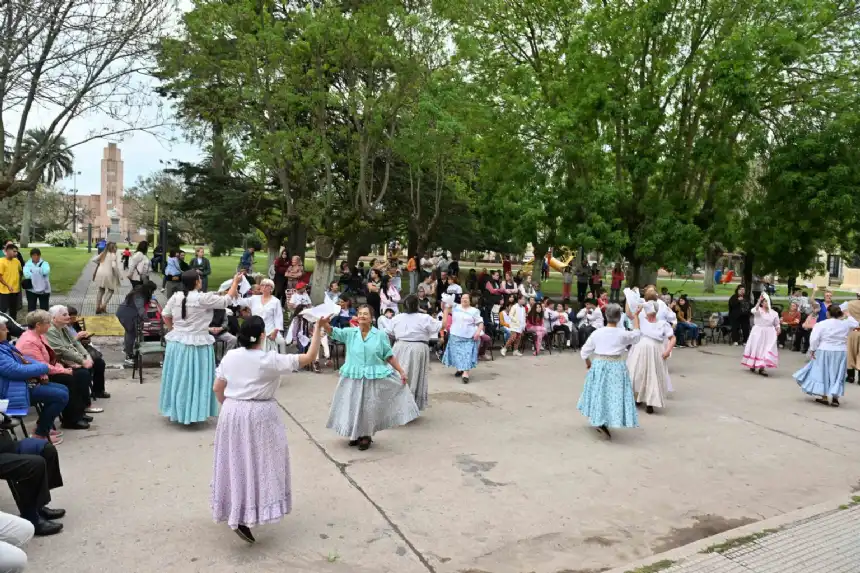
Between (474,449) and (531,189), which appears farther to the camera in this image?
(531,189)

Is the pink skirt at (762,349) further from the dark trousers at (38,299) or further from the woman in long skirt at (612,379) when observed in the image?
the dark trousers at (38,299)

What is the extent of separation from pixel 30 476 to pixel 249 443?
1.65 metres

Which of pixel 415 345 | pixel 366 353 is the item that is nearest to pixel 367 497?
pixel 366 353

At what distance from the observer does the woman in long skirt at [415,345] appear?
9.00 metres

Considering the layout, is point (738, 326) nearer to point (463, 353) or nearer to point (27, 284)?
point (463, 353)

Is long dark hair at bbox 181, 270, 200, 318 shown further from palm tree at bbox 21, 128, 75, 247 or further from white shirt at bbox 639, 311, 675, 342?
palm tree at bbox 21, 128, 75, 247

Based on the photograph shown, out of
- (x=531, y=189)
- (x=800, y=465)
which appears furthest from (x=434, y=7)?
(x=800, y=465)

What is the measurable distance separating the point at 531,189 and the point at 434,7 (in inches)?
238

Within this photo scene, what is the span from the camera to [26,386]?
6.43 m

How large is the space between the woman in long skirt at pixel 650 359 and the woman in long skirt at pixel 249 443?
21.1 feet

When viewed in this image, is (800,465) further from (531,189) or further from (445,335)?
(531,189)

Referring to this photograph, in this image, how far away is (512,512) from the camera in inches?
234

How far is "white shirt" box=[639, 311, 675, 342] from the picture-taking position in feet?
33.6

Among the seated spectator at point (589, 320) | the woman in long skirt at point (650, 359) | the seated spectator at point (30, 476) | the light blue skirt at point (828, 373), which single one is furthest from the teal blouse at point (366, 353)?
the seated spectator at point (589, 320)
